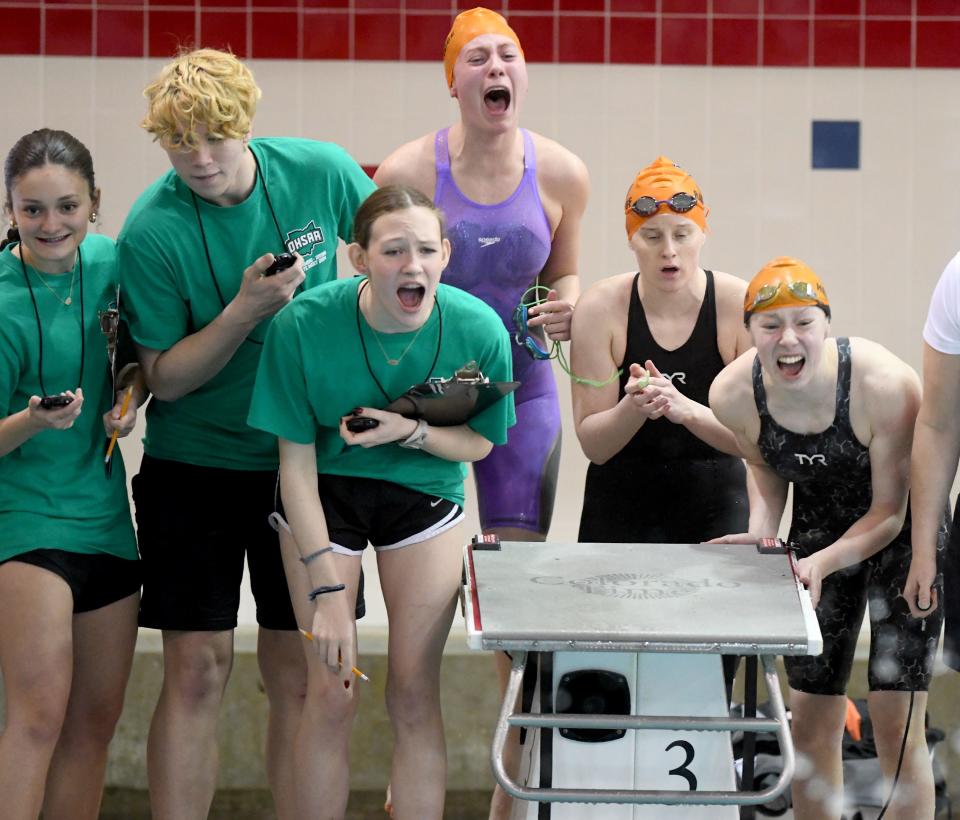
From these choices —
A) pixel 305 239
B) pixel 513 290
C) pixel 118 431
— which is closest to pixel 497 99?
pixel 513 290

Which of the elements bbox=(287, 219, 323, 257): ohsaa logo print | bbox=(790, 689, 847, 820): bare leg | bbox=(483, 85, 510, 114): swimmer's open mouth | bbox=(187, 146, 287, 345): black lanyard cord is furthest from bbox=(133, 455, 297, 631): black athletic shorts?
bbox=(790, 689, 847, 820): bare leg

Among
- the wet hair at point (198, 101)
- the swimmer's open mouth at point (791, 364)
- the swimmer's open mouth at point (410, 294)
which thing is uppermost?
the wet hair at point (198, 101)

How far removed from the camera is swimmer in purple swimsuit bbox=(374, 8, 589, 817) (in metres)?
3.71

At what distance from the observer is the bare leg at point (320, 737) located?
3.03 m

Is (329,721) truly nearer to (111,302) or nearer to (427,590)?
(427,590)

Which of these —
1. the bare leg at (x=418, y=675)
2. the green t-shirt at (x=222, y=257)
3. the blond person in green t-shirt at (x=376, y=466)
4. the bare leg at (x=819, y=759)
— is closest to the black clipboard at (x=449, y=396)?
the blond person in green t-shirt at (x=376, y=466)

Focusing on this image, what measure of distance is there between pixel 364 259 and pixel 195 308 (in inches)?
17.7

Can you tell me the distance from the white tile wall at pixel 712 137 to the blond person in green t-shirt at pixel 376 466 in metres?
2.50

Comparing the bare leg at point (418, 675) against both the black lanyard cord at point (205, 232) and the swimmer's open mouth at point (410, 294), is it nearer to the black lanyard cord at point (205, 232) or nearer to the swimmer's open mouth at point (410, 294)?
the swimmer's open mouth at point (410, 294)

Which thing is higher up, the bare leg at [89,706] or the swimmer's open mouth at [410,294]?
the swimmer's open mouth at [410,294]

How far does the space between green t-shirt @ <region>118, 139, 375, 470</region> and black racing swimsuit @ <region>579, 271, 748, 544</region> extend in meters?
0.77

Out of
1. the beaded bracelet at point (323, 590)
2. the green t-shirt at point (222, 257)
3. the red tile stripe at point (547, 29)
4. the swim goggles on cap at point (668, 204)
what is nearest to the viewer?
the beaded bracelet at point (323, 590)

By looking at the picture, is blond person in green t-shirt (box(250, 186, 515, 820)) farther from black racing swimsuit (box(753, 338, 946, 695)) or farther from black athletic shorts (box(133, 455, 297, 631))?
black racing swimsuit (box(753, 338, 946, 695))

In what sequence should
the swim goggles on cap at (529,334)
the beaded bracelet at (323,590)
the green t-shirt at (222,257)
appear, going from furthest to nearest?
the swim goggles on cap at (529,334) < the green t-shirt at (222,257) < the beaded bracelet at (323,590)
